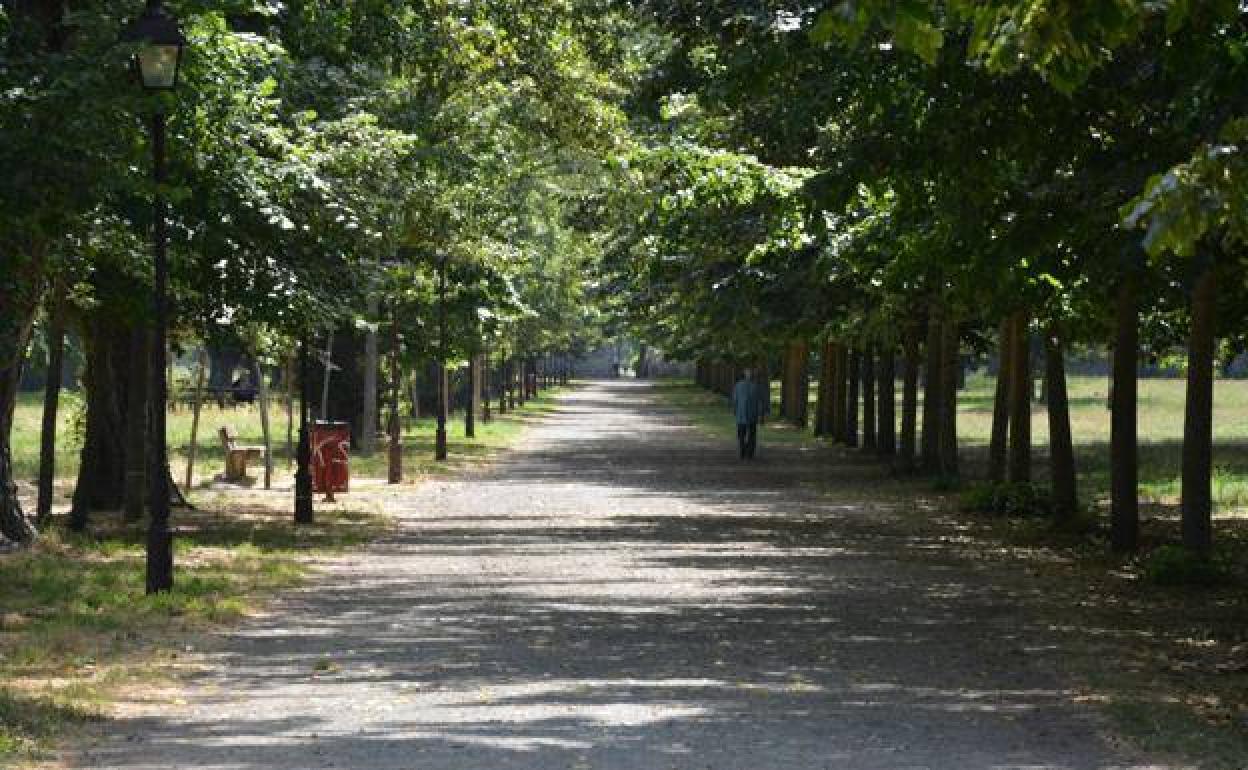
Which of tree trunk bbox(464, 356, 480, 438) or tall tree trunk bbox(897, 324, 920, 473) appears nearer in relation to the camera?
tall tree trunk bbox(897, 324, 920, 473)

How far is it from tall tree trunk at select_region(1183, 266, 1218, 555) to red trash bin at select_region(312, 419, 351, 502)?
492 inches

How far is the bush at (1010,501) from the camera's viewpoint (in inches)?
1039

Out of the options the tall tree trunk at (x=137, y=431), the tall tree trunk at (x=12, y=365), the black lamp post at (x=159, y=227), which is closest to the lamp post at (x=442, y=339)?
the tall tree trunk at (x=137, y=431)

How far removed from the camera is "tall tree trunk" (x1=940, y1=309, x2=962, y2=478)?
1293 inches

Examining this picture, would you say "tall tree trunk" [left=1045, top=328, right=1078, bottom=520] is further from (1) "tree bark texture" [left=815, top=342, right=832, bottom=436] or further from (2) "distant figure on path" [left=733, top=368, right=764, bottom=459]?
(1) "tree bark texture" [left=815, top=342, right=832, bottom=436]

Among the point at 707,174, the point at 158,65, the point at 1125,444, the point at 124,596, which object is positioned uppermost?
the point at 158,65

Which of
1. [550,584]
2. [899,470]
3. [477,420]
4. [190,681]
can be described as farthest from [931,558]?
[477,420]

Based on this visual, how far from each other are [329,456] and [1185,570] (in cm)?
1357

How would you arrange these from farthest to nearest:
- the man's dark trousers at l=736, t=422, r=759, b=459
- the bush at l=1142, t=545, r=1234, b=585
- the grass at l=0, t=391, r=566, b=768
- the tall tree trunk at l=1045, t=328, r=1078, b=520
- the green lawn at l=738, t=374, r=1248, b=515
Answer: the man's dark trousers at l=736, t=422, r=759, b=459, the green lawn at l=738, t=374, r=1248, b=515, the tall tree trunk at l=1045, t=328, r=1078, b=520, the bush at l=1142, t=545, r=1234, b=585, the grass at l=0, t=391, r=566, b=768

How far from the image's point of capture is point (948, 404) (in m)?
33.1

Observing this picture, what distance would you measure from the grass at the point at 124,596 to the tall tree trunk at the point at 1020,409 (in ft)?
26.0

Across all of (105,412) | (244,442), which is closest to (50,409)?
(105,412)

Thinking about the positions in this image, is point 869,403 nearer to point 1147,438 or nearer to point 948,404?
point 1147,438

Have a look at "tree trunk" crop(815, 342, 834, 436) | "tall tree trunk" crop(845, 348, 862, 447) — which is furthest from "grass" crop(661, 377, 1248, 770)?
"tree trunk" crop(815, 342, 834, 436)
